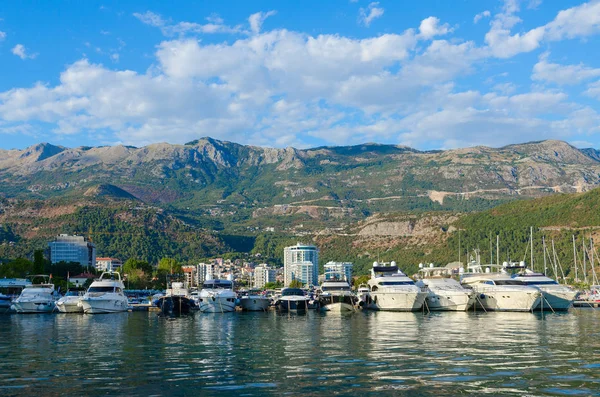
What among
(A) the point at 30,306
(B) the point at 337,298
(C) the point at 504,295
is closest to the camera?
(C) the point at 504,295

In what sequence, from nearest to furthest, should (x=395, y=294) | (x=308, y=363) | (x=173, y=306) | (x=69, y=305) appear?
(x=308, y=363) < (x=395, y=294) < (x=69, y=305) < (x=173, y=306)

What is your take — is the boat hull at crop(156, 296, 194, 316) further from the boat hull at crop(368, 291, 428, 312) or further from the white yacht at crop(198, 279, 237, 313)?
the boat hull at crop(368, 291, 428, 312)

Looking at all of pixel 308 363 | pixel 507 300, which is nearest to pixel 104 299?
pixel 507 300

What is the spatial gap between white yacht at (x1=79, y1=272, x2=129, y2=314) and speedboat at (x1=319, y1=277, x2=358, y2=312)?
31913 millimetres

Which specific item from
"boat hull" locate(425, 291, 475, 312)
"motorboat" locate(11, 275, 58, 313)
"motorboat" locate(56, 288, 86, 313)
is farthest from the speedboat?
"motorboat" locate(11, 275, 58, 313)

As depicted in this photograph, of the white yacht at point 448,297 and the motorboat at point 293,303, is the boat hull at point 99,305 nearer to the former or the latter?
the motorboat at point 293,303

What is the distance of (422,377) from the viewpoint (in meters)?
26.3

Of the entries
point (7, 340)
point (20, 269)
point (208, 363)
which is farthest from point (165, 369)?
point (20, 269)

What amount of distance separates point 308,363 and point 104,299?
216ft

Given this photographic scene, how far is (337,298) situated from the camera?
3738 inches

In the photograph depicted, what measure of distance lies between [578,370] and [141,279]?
180506mm

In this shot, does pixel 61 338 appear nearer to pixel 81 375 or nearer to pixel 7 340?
pixel 7 340

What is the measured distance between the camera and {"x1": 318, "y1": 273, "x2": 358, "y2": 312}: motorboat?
296ft

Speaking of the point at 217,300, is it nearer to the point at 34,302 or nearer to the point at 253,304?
the point at 253,304
